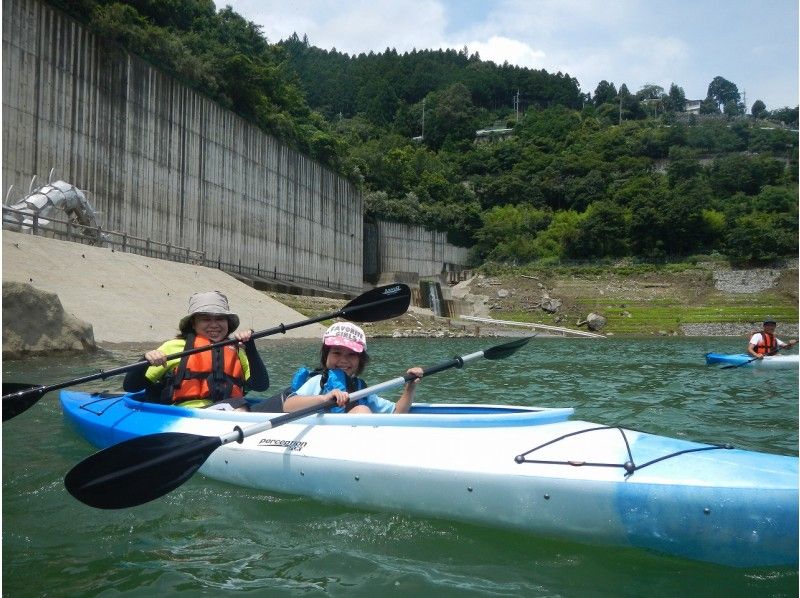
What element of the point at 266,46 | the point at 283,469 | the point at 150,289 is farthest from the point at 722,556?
the point at 266,46

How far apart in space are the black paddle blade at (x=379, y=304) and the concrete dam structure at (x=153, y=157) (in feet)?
44.8

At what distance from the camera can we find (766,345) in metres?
11.7

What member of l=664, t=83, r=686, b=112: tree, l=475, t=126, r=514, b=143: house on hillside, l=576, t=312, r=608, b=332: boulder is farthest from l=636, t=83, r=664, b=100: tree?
l=576, t=312, r=608, b=332: boulder

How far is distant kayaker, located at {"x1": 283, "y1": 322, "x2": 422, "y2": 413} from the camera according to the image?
411 centimetres

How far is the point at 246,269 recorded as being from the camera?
26453mm

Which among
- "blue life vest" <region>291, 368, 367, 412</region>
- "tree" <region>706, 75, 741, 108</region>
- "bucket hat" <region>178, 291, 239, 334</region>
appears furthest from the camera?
"tree" <region>706, 75, 741, 108</region>

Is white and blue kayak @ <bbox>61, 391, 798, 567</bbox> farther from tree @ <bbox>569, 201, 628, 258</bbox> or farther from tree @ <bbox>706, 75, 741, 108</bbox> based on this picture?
tree @ <bbox>706, 75, 741, 108</bbox>

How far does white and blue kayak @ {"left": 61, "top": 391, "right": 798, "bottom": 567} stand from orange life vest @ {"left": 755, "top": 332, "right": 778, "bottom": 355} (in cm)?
951

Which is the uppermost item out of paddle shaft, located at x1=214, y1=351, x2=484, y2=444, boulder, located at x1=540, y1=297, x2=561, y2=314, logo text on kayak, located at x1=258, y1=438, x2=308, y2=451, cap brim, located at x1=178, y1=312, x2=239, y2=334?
boulder, located at x1=540, y1=297, x2=561, y2=314

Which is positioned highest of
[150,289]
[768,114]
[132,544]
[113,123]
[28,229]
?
[768,114]

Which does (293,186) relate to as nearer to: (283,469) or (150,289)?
(150,289)

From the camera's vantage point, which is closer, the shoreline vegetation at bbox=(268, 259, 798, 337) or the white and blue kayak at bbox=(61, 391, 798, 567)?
the white and blue kayak at bbox=(61, 391, 798, 567)

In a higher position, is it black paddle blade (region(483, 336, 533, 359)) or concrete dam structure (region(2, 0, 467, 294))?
concrete dam structure (region(2, 0, 467, 294))

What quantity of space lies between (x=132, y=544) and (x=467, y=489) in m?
1.63
